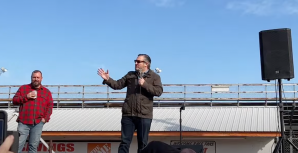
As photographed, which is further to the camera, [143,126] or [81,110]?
[81,110]

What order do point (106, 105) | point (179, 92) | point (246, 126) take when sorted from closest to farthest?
point (246, 126), point (179, 92), point (106, 105)

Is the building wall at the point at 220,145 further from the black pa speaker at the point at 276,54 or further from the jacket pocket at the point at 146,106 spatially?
the jacket pocket at the point at 146,106

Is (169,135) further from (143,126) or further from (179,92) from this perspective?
(143,126)

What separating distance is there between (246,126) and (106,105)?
30.6 feet

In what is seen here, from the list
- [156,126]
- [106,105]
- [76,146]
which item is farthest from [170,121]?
[106,105]

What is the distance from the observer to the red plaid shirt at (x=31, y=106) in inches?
253

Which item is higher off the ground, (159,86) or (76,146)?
(159,86)

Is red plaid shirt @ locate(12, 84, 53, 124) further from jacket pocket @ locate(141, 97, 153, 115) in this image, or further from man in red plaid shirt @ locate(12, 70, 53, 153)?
jacket pocket @ locate(141, 97, 153, 115)

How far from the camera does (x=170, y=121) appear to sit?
1659 centimetres

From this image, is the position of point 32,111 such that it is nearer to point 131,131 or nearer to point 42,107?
point 42,107

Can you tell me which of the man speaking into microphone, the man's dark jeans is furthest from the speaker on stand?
the man's dark jeans

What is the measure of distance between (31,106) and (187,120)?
1068 cm

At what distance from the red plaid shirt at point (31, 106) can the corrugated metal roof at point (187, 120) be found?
26.3 ft

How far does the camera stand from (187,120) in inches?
653
